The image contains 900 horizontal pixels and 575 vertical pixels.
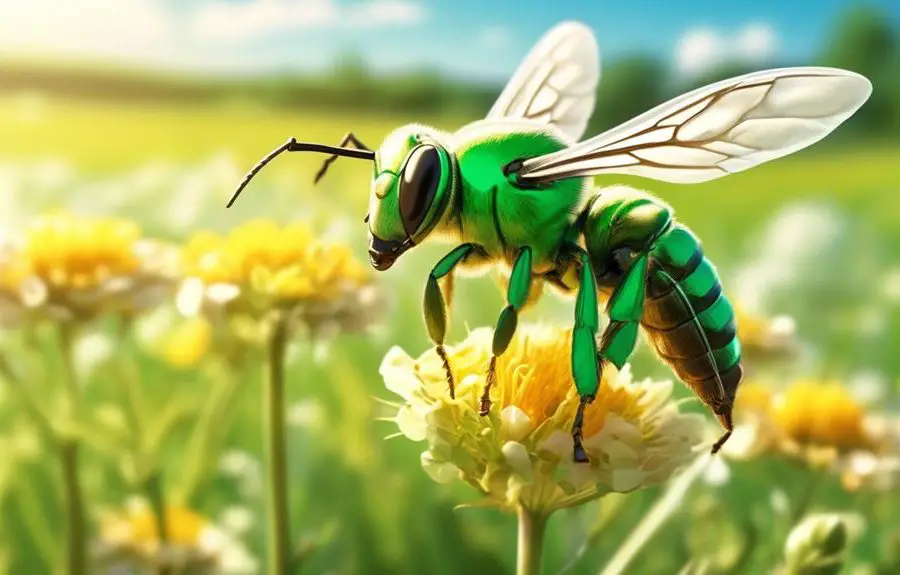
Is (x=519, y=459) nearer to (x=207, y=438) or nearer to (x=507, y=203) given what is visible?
(x=507, y=203)

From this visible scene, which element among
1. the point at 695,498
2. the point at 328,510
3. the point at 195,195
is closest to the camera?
the point at 695,498

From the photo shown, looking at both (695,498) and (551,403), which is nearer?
(551,403)

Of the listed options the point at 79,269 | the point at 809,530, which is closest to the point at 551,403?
the point at 809,530

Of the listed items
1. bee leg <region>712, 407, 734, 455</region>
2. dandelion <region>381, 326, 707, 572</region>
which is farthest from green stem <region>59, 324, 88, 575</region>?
bee leg <region>712, 407, 734, 455</region>

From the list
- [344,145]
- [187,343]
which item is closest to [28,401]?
[344,145]

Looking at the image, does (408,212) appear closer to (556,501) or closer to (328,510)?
(556,501)

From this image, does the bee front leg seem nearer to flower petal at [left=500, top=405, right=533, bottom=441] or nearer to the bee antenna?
flower petal at [left=500, top=405, right=533, bottom=441]

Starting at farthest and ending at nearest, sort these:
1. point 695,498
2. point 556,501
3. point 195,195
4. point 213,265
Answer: point 195,195, point 695,498, point 213,265, point 556,501

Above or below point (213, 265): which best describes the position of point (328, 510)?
below
